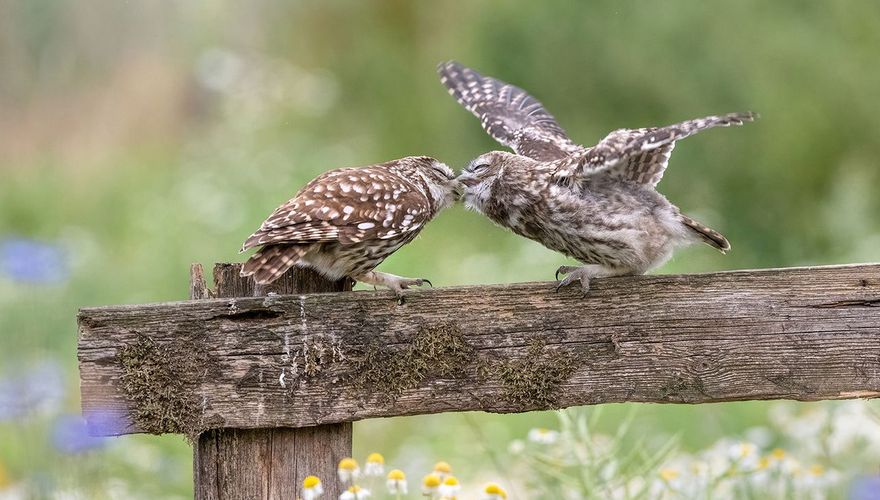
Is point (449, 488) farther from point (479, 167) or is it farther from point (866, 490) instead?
point (479, 167)

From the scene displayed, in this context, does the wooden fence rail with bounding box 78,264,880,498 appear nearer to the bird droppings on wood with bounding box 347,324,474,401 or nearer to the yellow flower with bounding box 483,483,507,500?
the bird droppings on wood with bounding box 347,324,474,401

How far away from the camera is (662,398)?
2.72 metres

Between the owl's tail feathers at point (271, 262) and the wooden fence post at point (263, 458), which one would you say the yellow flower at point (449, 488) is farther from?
the owl's tail feathers at point (271, 262)

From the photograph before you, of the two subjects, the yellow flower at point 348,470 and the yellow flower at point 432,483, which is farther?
the yellow flower at point 432,483

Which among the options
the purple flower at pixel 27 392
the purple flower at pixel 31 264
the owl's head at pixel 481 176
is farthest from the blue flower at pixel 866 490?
the purple flower at pixel 31 264

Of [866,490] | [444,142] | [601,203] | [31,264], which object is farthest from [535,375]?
[444,142]

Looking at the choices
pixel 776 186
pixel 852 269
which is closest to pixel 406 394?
pixel 852 269

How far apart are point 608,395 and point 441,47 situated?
33.4ft

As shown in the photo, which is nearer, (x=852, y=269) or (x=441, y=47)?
(x=852, y=269)

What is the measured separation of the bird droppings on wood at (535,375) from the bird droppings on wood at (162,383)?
0.73 metres

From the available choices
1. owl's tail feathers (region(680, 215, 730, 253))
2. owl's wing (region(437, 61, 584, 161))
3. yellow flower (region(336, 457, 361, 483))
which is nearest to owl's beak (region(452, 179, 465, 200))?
owl's wing (region(437, 61, 584, 161))

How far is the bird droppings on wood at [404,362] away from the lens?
2.69 metres

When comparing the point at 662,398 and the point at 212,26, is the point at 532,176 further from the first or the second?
the point at 212,26

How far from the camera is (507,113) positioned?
15.8 feet
